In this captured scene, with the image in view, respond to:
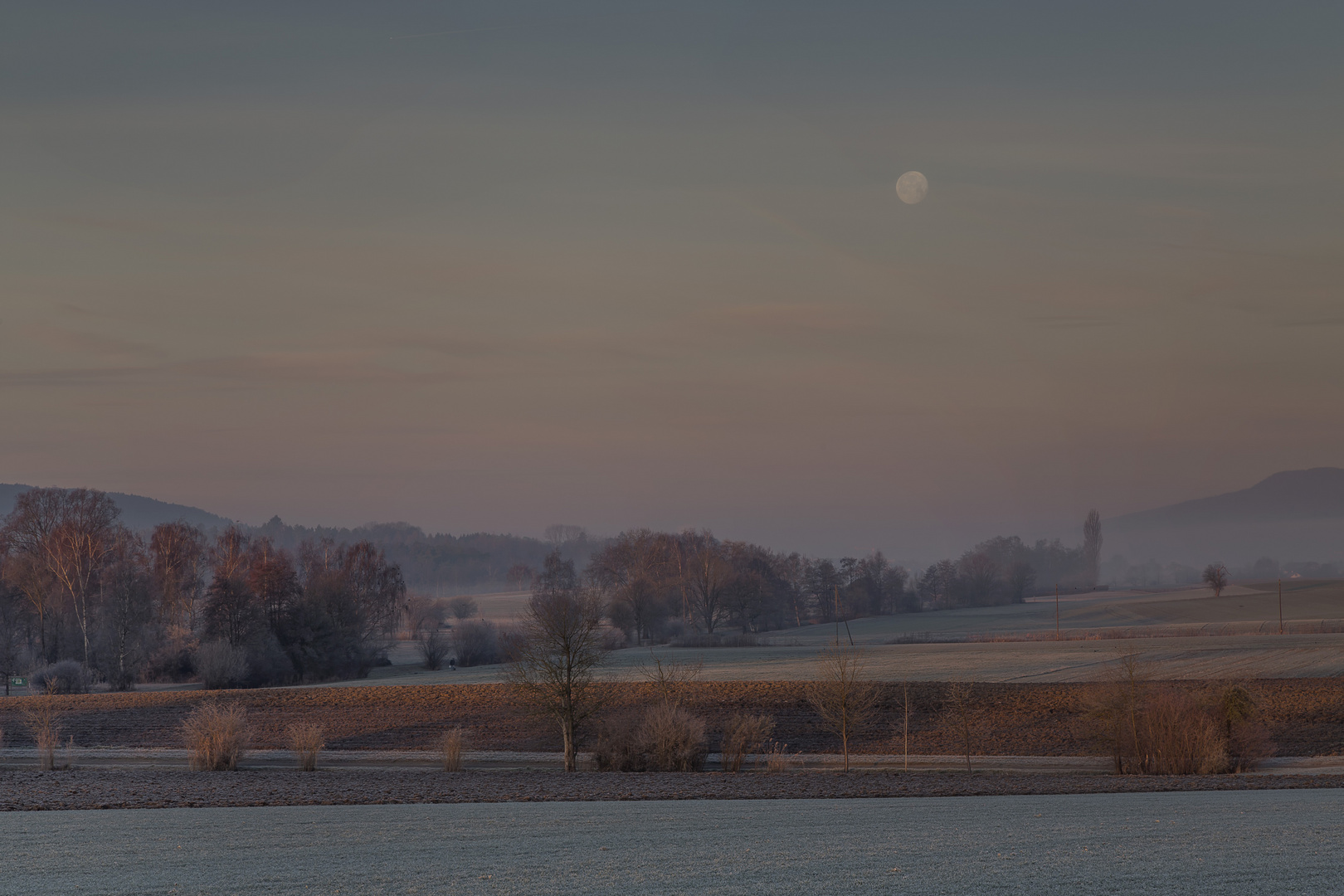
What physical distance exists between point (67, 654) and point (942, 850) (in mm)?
75735

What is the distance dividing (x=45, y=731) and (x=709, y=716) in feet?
85.2

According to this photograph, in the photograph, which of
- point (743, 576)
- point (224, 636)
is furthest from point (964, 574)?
point (224, 636)

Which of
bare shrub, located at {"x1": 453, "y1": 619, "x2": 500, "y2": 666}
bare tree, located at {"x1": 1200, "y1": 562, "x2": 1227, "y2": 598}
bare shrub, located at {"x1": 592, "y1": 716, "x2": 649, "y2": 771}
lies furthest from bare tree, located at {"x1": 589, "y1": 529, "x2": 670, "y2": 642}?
bare tree, located at {"x1": 1200, "y1": 562, "x2": 1227, "y2": 598}

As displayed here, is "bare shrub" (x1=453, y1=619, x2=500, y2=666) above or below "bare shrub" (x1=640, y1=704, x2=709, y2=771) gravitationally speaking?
below

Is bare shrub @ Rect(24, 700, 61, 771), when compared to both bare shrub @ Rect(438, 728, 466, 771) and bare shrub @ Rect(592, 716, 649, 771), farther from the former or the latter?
bare shrub @ Rect(592, 716, 649, 771)

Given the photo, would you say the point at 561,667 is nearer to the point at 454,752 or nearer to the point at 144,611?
the point at 454,752

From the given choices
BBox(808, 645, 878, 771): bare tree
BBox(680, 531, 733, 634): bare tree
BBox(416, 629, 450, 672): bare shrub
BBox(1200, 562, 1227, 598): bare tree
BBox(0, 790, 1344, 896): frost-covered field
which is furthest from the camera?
BBox(1200, 562, 1227, 598): bare tree

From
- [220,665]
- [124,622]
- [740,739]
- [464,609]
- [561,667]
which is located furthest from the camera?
[464,609]

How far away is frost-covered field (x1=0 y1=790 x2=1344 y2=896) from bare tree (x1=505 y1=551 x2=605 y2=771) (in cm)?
1502

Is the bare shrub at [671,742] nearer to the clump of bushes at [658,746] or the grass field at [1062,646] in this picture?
the clump of bushes at [658,746]

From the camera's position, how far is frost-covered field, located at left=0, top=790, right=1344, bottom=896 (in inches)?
474

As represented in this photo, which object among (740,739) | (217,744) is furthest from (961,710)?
(217,744)

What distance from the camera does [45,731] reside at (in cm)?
3200

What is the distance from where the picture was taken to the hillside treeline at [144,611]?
70625 millimetres
